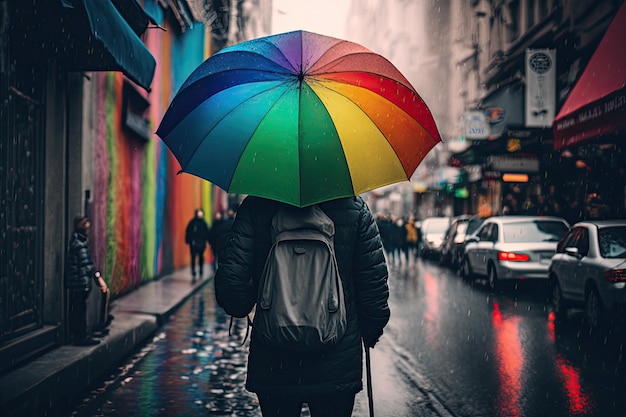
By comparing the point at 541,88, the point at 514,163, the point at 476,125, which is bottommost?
the point at 514,163

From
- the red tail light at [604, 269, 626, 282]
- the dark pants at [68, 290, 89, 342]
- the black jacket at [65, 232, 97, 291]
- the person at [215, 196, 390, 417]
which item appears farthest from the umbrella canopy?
the red tail light at [604, 269, 626, 282]

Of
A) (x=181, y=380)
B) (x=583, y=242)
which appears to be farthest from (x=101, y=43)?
(x=583, y=242)

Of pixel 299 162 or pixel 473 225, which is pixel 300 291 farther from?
pixel 473 225

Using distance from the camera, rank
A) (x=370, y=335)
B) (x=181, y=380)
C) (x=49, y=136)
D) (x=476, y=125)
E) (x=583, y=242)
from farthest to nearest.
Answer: (x=476, y=125), (x=583, y=242), (x=49, y=136), (x=181, y=380), (x=370, y=335)

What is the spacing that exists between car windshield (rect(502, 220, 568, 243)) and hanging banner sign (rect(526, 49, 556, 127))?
653 cm

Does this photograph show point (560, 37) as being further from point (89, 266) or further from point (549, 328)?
point (89, 266)

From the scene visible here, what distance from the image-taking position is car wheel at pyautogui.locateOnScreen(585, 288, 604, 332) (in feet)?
33.7

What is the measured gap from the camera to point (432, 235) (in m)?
30.8

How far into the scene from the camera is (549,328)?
1138cm

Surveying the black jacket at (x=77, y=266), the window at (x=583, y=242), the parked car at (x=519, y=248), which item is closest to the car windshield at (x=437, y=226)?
the parked car at (x=519, y=248)

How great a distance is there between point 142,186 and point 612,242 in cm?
1073

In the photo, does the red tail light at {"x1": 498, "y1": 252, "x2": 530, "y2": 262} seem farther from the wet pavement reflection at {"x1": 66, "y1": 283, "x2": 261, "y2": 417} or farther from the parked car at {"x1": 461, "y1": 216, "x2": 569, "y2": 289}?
the wet pavement reflection at {"x1": 66, "y1": 283, "x2": 261, "y2": 417}

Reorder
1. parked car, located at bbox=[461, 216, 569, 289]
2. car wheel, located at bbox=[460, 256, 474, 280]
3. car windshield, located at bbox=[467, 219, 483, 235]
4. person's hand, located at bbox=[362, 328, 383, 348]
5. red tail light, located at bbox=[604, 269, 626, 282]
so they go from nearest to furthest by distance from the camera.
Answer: person's hand, located at bbox=[362, 328, 383, 348] → red tail light, located at bbox=[604, 269, 626, 282] → parked car, located at bbox=[461, 216, 569, 289] → car wheel, located at bbox=[460, 256, 474, 280] → car windshield, located at bbox=[467, 219, 483, 235]

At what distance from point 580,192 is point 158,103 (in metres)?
12.2
